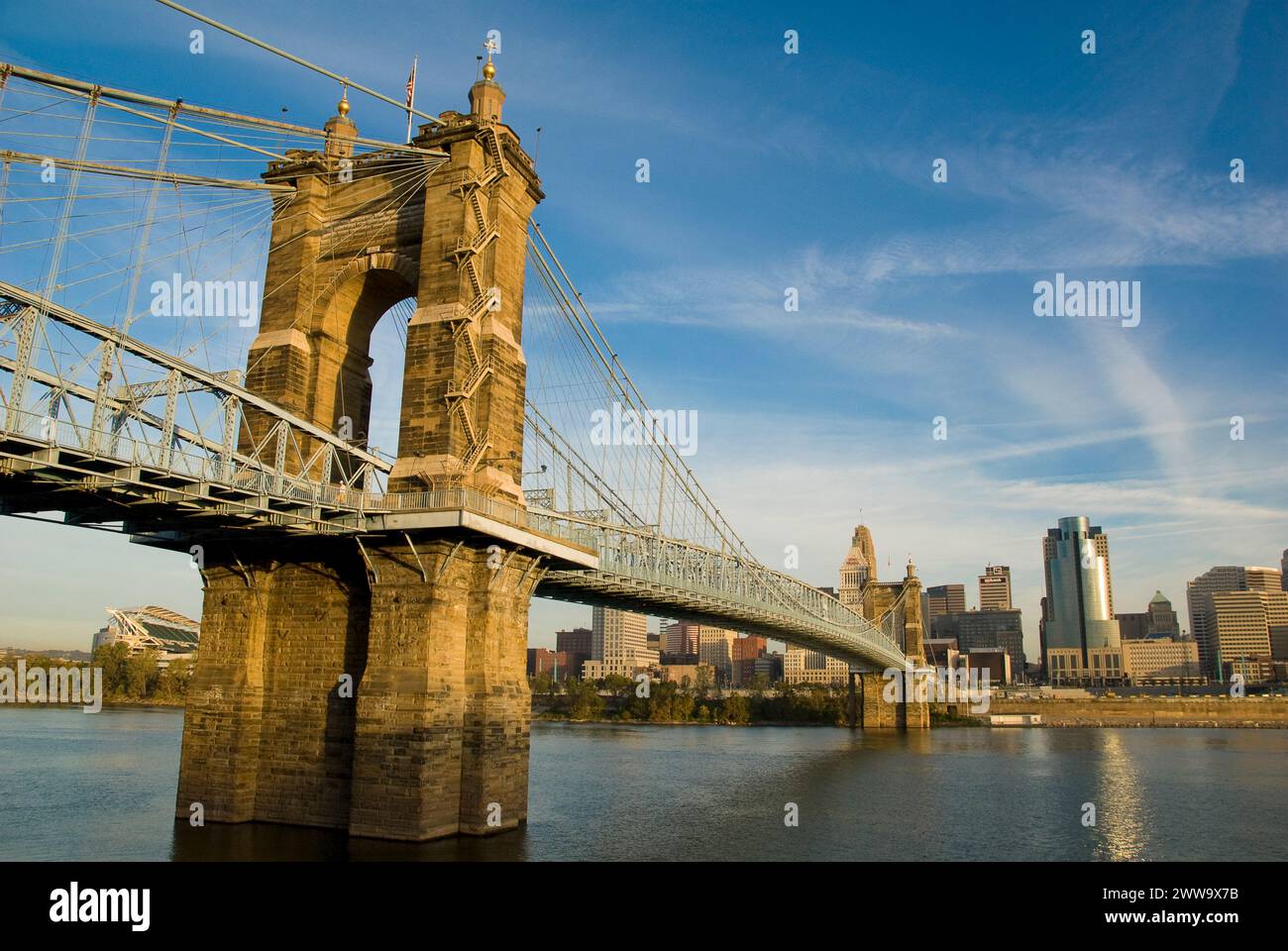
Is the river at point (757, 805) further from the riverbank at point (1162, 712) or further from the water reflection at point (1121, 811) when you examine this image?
the riverbank at point (1162, 712)

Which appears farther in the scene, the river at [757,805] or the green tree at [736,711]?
the green tree at [736,711]

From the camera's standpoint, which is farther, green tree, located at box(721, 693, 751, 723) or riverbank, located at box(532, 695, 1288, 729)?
riverbank, located at box(532, 695, 1288, 729)

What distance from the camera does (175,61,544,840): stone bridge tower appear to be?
28172 mm

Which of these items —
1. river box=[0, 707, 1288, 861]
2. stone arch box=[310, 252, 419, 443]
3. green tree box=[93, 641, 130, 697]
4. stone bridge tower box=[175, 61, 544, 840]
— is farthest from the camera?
green tree box=[93, 641, 130, 697]

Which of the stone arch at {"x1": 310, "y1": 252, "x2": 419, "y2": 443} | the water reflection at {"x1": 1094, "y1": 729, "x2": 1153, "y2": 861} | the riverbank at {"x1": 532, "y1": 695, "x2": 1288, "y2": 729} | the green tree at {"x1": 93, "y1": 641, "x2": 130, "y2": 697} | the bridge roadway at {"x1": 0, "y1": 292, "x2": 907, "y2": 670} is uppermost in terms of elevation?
the stone arch at {"x1": 310, "y1": 252, "x2": 419, "y2": 443}

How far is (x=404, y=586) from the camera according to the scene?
29031 millimetres

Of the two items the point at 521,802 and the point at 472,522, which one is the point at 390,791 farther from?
the point at 472,522

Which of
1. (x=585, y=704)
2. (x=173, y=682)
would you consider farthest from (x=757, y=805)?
(x=173, y=682)

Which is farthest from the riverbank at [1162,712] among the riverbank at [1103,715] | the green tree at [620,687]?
the green tree at [620,687]

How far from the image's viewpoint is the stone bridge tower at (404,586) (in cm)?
2817

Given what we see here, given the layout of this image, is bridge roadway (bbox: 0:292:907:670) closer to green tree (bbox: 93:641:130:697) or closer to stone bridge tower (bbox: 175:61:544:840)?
stone bridge tower (bbox: 175:61:544:840)

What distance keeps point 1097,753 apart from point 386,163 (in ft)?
242

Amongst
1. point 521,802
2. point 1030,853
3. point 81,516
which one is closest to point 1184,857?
point 1030,853

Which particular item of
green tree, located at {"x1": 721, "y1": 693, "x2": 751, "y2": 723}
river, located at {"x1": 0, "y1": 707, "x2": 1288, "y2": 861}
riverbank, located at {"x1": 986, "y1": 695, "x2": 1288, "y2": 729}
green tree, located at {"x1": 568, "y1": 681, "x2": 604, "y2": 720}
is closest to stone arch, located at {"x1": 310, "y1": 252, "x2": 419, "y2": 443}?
river, located at {"x1": 0, "y1": 707, "x2": 1288, "y2": 861}
